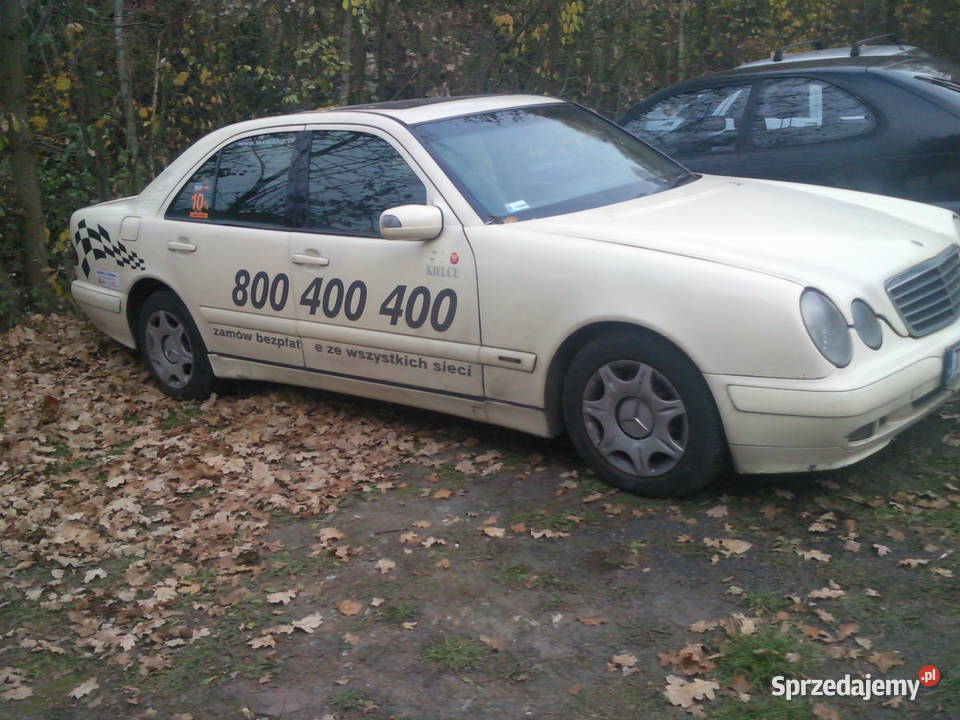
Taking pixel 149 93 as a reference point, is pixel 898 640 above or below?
below

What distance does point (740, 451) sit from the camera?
440 cm

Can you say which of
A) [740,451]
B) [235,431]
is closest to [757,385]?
[740,451]

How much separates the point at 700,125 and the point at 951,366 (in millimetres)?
3628

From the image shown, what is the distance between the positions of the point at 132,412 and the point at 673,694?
428cm

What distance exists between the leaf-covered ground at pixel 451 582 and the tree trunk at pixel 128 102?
5.06 m

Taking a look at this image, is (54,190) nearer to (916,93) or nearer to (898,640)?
(916,93)

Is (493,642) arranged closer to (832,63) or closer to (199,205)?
(199,205)

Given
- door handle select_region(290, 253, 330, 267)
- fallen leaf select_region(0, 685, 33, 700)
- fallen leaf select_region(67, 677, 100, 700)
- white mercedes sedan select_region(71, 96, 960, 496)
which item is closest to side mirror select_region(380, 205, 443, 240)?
Answer: white mercedes sedan select_region(71, 96, 960, 496)

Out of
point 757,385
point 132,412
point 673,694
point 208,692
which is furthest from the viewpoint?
point 132,412

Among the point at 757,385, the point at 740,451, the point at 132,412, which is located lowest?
the point at 132,412

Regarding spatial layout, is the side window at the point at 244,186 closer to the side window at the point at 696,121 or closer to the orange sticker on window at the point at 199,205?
the orange sticker on window at the point at 199,205

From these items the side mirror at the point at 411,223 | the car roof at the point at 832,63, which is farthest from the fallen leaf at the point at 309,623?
the car roof at the point at 832,63

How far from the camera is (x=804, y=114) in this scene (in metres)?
7.22

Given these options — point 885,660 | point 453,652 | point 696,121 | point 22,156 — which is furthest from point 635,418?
point 22,156
